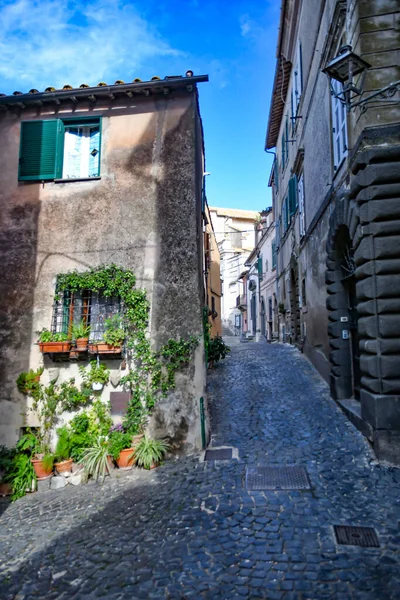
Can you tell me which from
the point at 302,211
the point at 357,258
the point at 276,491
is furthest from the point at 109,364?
the point at 302,211

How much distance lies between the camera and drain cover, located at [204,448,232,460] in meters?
5.93

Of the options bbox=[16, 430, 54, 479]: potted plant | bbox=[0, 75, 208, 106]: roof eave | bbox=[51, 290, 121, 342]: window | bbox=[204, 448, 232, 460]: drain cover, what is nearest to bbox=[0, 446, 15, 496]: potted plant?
bbox=[16, 430, 54, 479]: potted plant

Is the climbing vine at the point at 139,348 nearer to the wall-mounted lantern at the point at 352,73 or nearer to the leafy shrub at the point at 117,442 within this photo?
the leafy shrub at the point at 117,442

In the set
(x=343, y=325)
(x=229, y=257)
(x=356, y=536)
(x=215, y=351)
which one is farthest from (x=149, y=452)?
(x=229, y=257)

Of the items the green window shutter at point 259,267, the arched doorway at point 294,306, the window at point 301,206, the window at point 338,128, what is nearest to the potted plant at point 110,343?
the window at point 338,128

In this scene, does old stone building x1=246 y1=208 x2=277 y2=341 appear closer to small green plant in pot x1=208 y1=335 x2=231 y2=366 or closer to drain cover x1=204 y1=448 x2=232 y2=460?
small green plant in pot x1=208 y1=335 x2=231 y2=366

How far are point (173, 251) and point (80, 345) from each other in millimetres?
2265

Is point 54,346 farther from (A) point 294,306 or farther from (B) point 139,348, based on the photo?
(A) point 294,306

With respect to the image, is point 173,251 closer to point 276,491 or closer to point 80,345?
point 80,345

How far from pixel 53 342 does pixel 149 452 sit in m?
2.43

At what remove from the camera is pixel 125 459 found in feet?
19.7

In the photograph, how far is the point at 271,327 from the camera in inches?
907

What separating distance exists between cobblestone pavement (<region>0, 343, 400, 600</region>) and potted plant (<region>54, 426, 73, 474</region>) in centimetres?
45

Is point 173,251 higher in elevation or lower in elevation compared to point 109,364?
higher
